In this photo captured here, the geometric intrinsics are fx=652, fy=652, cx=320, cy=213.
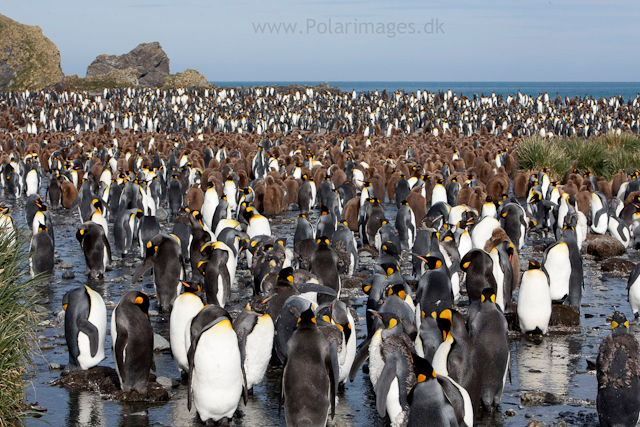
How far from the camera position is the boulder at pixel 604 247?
1209cm

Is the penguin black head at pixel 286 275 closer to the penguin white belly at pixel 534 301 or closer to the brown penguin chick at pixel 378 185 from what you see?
Result: the penguin white belly at pixel 534 301

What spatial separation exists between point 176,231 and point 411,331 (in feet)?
19.7

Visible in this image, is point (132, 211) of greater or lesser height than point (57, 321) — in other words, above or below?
above

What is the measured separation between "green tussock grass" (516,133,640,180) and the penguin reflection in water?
52.0ft

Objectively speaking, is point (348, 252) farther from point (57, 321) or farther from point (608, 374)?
point (608, 374)

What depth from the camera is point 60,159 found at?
23500mm

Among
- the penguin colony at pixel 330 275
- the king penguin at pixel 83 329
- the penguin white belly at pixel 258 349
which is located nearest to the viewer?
the penguin colony at pixel 330 275

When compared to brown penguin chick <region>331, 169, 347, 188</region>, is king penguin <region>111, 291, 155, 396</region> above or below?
below

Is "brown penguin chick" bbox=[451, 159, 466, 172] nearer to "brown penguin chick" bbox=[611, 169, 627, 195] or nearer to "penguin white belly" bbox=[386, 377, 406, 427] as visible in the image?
"brown penguin chick" bbox=[611, 169, 627, 195]

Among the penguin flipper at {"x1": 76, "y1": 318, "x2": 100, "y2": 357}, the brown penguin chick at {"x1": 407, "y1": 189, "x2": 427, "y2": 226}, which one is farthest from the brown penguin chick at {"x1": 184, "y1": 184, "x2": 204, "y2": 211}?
the penguin flipper at {"x1": 76, "y1": 318, "x2": 100, "y2": 357}

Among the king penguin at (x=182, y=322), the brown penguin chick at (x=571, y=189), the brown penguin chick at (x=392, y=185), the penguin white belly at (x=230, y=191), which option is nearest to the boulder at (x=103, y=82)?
the brown penguin chick at (x=392, y=185)

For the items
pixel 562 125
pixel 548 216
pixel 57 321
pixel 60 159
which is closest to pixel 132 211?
pixel 57 321

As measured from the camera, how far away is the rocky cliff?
5736cm

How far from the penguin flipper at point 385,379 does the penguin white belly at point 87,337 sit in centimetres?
289
